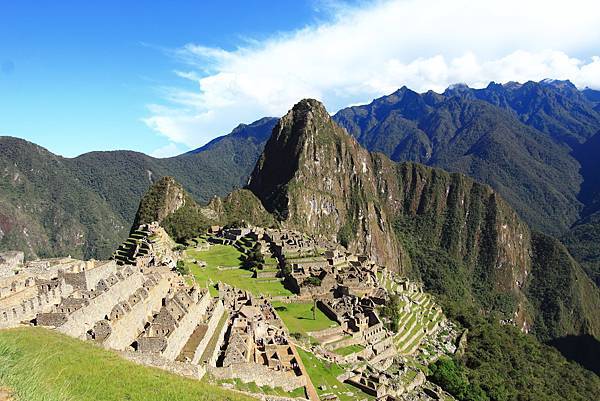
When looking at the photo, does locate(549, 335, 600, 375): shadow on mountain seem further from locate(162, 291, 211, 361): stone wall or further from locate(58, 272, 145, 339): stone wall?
locate(58, 272, 145, 339): stone wall

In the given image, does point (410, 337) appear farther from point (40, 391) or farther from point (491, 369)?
point (40, 391)

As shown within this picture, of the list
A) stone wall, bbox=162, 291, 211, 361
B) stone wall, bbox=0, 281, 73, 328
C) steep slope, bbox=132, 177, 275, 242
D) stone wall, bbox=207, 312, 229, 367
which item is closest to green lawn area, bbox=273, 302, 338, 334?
stone wall, bbox=207, 312, 229, 367

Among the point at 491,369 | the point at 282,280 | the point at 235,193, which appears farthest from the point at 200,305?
the point at 235,193

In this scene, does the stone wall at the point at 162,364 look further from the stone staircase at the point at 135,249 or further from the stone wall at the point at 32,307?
the stone staircase at the point at 135,249

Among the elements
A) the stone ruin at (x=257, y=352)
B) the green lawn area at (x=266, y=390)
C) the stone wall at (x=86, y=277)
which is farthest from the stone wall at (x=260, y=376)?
the stone wall at (x=86, y=277)

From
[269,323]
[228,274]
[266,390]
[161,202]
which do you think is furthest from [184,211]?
[266,390]
